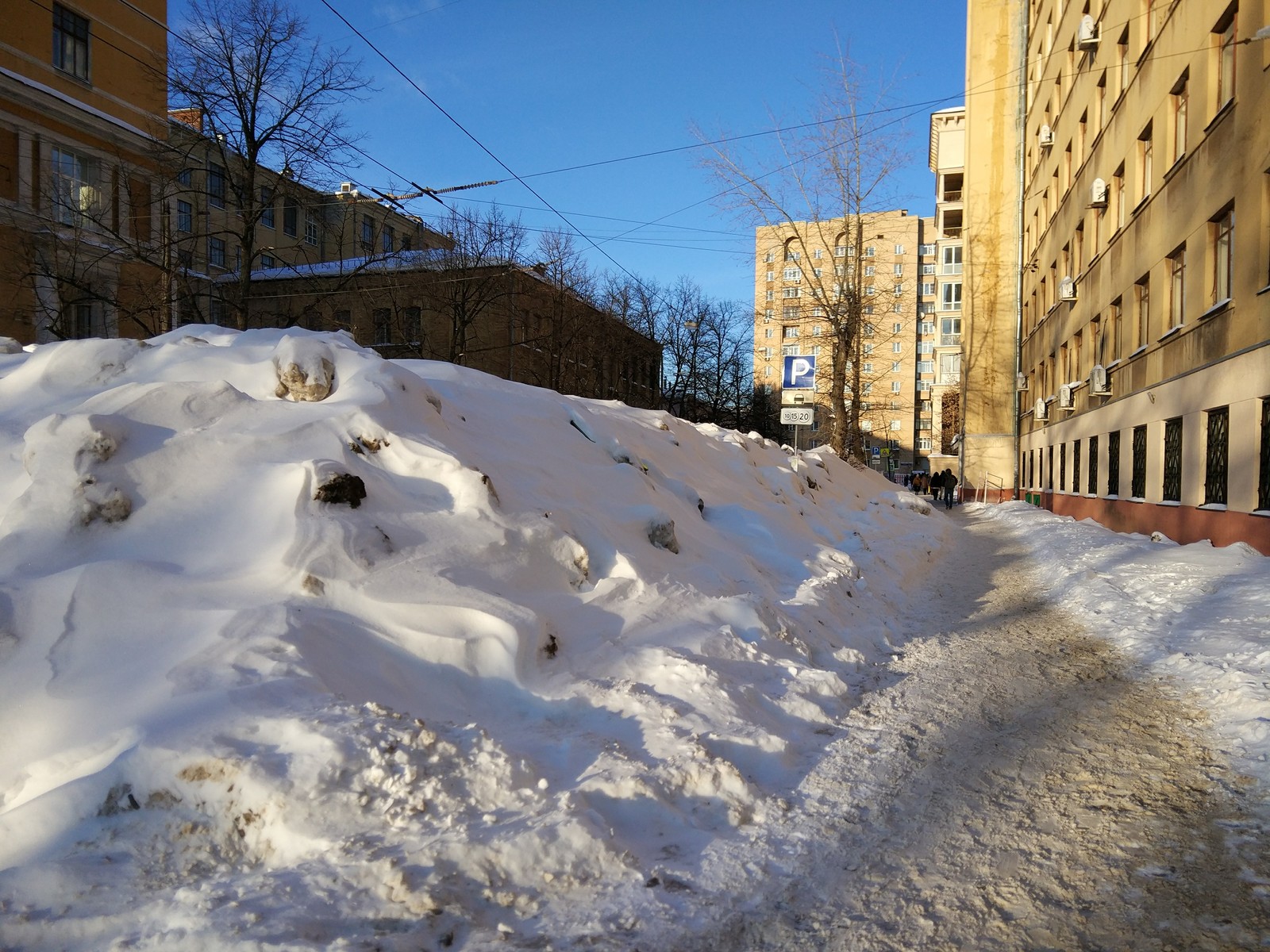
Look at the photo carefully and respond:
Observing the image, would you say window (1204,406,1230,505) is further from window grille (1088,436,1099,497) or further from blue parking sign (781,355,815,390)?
window grille (1088,436,1099,497)

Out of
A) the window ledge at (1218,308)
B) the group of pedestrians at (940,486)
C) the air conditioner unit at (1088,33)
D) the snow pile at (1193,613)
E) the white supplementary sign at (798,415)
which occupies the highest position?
the air conditioner unit at (1088,33)

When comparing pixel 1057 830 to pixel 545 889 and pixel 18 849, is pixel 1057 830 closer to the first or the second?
pixel 545 889

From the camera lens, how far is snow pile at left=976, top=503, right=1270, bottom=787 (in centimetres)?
483

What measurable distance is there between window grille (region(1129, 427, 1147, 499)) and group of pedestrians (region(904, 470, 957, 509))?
47.8 ft

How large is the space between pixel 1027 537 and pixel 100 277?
24859 mm

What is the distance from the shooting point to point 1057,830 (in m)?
3.44

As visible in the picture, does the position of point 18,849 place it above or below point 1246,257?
below

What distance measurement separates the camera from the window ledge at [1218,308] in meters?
13.2

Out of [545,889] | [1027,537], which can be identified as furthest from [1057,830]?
[1027,537]

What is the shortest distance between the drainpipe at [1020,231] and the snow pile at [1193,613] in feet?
74.0

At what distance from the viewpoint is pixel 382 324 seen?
121 feet

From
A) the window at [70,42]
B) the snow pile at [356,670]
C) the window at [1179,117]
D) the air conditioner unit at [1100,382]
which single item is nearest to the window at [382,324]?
the window at [70,42]

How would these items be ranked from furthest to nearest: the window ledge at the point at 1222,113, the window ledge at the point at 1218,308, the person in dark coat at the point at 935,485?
the person in dark coat at the point at 935,485 → the window ledge at the point at 1218,308 → the window ledge at the point at 1222,113

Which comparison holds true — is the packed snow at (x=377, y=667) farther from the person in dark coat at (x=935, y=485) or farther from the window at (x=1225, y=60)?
the person in dark coat at (x=935, y=485)
